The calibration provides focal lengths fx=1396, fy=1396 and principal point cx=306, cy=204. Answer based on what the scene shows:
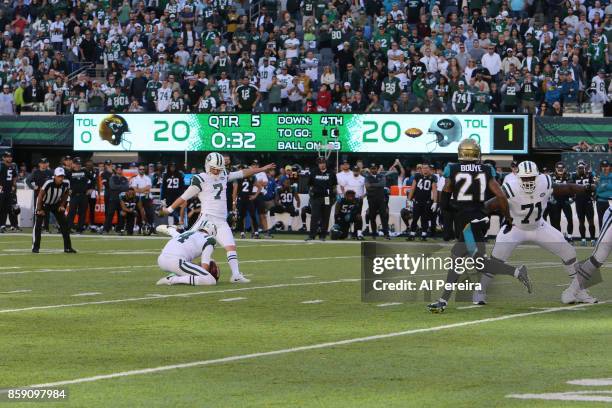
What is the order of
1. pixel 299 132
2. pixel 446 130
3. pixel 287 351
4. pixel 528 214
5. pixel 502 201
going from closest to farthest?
pixel 287 351
pixel 502 201
pixel 528 214
pixel 446 130
pixel 299 132

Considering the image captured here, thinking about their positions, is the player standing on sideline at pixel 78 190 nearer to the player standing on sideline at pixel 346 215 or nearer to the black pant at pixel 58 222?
the player standing on sideline at pixel 346 215

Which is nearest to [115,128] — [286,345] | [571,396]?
[286,345]

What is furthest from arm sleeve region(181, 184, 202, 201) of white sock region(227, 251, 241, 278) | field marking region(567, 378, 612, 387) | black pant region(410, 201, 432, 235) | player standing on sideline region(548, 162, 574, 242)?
black pant region(410, 201, 432, 235)

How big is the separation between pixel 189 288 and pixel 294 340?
544cm

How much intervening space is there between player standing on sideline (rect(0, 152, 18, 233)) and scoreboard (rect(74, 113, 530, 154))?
3478 mm

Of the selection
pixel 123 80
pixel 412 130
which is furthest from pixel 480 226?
pixel 123 80

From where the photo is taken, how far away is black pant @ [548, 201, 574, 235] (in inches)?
1179

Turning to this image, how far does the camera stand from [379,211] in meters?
31.3

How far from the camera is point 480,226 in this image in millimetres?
14391

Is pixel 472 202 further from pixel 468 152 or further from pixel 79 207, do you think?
pixel 79 207

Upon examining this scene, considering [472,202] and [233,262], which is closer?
[472,202]

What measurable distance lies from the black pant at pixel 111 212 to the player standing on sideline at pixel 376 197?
19.9ft

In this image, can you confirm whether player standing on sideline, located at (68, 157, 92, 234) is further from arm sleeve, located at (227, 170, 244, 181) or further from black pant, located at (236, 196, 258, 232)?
arm sleeve, located at (227, 170, 244, 181)

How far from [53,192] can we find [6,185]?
8747 mm
